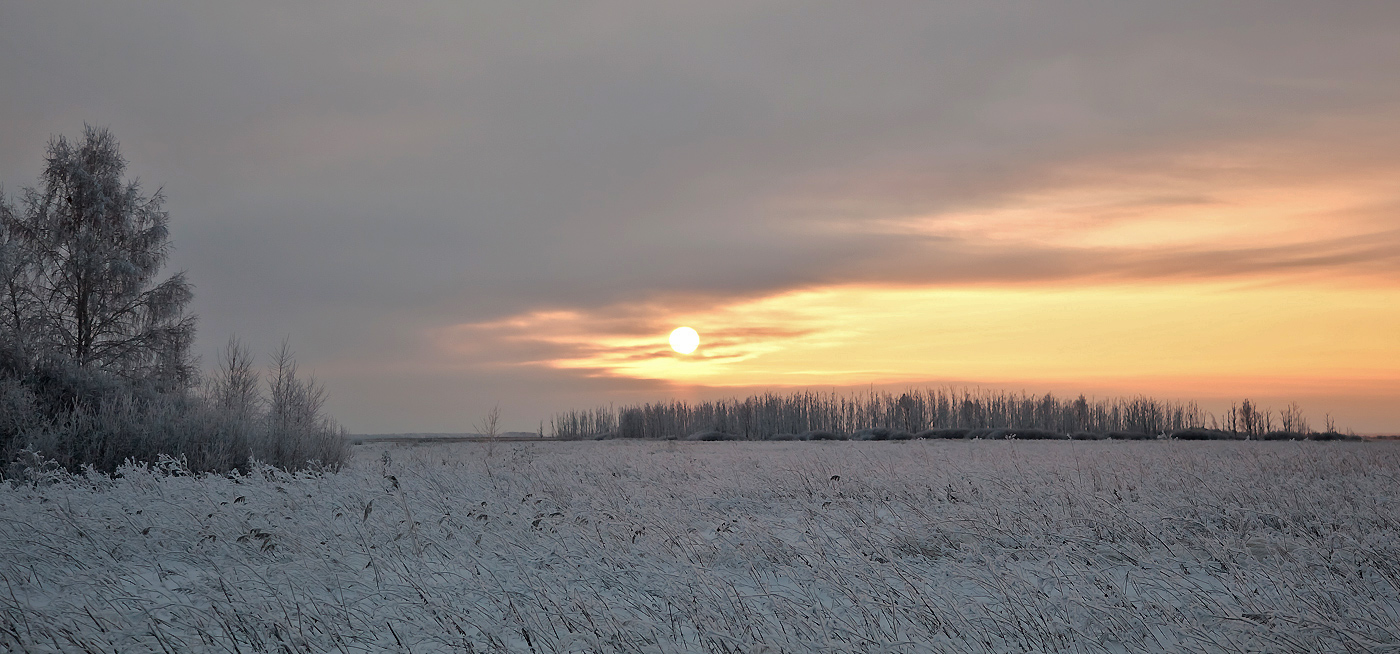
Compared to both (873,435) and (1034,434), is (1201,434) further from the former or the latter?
(873,435)

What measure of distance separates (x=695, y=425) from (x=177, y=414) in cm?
4485

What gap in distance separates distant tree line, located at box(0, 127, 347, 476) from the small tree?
32mm

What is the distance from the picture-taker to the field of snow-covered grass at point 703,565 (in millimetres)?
5844

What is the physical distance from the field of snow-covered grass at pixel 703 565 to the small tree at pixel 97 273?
10.5m

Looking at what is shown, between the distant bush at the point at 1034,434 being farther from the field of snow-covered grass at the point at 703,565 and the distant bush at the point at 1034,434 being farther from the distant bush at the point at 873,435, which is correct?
the field of snow-covered grass at the point at 703,565

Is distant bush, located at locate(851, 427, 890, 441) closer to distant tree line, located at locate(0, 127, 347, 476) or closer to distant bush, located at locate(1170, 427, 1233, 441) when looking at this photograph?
distant bush, located at locate(1170, 427, 1233, 441)

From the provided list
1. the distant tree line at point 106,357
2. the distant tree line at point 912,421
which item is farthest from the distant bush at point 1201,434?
the distant tree line at point 106,357

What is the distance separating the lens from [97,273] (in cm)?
2227

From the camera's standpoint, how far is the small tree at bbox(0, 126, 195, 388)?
854 inches

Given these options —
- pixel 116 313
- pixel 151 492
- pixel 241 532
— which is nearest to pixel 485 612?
pixel 241 532

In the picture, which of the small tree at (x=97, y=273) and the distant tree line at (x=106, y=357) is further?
the small tree at (x=97, y=273)

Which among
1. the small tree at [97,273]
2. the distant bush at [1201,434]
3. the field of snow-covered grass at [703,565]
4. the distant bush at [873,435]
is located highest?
the small tree at [97,273]

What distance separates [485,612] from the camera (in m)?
6.41

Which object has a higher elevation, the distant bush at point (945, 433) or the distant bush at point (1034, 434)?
the distant bush at point (1034, 434)
